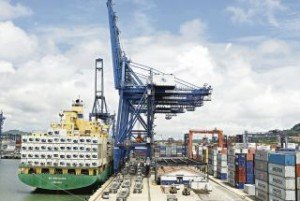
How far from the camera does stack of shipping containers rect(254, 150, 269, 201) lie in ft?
184

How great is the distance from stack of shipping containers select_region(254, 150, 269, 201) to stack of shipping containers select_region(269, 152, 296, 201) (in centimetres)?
288

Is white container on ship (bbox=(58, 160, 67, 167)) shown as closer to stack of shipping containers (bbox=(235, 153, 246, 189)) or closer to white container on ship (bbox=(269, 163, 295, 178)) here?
stack of shipping containers (bbox=(235, 153, 246, 189))

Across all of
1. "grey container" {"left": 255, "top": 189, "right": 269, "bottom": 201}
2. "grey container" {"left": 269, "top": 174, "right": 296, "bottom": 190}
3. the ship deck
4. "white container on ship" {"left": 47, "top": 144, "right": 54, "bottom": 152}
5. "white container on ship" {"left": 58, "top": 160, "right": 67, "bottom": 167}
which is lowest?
the ship deck

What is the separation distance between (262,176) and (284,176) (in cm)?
834

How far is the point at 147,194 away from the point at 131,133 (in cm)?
3551

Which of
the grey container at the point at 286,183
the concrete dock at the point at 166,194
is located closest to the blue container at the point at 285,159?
the grey container at the point at 286,183

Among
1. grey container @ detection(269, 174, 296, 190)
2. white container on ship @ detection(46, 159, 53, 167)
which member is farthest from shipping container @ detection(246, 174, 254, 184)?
white container on ship @ detection(46, 159, 53, 167)

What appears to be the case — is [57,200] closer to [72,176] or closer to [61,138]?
[72,176]

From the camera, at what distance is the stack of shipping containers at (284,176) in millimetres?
49312

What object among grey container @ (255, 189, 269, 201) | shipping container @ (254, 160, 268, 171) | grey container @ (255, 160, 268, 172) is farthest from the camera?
shipping container @ (254, 160, 268, 171)

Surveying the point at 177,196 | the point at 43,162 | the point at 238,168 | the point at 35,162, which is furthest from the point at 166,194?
the point at 35,162

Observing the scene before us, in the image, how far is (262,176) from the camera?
57906 millimetres

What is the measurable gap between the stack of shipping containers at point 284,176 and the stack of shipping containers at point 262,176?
288 centimetres

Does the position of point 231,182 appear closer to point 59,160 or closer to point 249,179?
point 249,179
